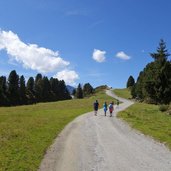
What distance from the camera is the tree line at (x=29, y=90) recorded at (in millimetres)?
106575

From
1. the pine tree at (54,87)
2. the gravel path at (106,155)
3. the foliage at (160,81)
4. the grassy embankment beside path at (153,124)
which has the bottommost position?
the gravel path at (106,155)

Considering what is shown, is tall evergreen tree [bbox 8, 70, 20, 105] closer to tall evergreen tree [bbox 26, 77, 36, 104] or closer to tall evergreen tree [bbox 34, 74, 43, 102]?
tall evergreen tree [bbox 26, 77, 36, 104]

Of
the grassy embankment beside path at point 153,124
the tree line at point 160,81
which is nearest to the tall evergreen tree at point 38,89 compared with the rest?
the tree line at point 160,81

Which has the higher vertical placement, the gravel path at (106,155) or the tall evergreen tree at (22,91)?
the tall evergreen tree at (22,91)

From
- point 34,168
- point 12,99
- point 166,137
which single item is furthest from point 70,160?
point 12,99

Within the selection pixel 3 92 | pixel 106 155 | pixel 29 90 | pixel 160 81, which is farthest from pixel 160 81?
pixel 29 90

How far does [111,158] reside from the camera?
14.0 metres

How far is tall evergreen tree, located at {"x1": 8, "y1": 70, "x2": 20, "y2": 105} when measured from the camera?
4222 inches

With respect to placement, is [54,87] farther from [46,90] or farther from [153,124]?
[153,124]

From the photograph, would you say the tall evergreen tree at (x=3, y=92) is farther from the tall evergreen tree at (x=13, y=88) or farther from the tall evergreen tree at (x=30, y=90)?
the tall evergreen tree at (x=30, y=90)

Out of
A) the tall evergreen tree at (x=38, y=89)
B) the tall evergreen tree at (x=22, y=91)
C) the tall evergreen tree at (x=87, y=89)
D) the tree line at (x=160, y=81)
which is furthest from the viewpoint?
the tall evergreen tree at (x=87, y=89)

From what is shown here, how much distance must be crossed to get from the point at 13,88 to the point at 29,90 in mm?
16487

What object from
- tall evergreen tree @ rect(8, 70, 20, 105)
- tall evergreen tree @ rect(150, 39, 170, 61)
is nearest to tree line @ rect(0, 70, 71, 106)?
tall evergreen tree @ rect(8, 70, 20, 105)

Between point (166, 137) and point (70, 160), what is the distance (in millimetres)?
9358
